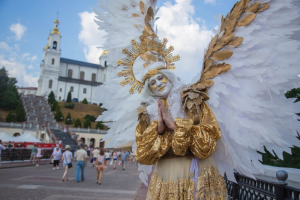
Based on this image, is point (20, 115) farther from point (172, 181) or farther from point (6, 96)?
point (172, 181)

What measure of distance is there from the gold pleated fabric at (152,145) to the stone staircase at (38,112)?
168ft

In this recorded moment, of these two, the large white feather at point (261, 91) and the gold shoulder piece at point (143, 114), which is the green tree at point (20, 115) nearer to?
the gold shoulder piece at point (143, 114)

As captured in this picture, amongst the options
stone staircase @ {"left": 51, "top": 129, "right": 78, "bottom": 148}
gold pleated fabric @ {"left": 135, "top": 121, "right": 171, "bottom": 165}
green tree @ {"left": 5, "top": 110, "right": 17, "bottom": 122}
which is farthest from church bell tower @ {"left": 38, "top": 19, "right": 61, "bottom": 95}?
gold pleated fabric @ {"left": 135, "top": 121, "right": 171, "bottom": 165}

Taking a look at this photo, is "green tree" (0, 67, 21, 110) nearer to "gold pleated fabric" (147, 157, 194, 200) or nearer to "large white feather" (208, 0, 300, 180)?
"gold pleated fabric" (147, 157, 194, 200)

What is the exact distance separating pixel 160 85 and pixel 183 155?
3.16 feet

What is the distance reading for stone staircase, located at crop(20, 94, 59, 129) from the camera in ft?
175

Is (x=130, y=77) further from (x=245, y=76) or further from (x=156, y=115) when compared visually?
(x=245, y=76)

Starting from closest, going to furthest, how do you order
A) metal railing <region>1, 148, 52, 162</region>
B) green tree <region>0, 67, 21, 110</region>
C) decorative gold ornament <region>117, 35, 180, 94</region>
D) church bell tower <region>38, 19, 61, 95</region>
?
decorative gold ornament <region>117, 35, 180, 94</region> → metal railing <region>1, 148, 52, 162</region> → green tree <region>0, 67, 21, 110</region> → church bell tower <region>38, 19, 61, 95</region>

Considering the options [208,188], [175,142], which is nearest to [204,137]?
[175,142]

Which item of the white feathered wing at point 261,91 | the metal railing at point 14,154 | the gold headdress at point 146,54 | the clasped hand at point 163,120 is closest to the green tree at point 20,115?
the metal railing at point 14,154

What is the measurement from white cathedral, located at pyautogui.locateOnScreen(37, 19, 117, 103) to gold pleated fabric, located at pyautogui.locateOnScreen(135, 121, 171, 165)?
264 feet

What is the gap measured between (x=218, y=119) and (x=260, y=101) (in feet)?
1.68

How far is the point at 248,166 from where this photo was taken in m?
2.87

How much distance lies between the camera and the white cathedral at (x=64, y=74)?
86750mm
